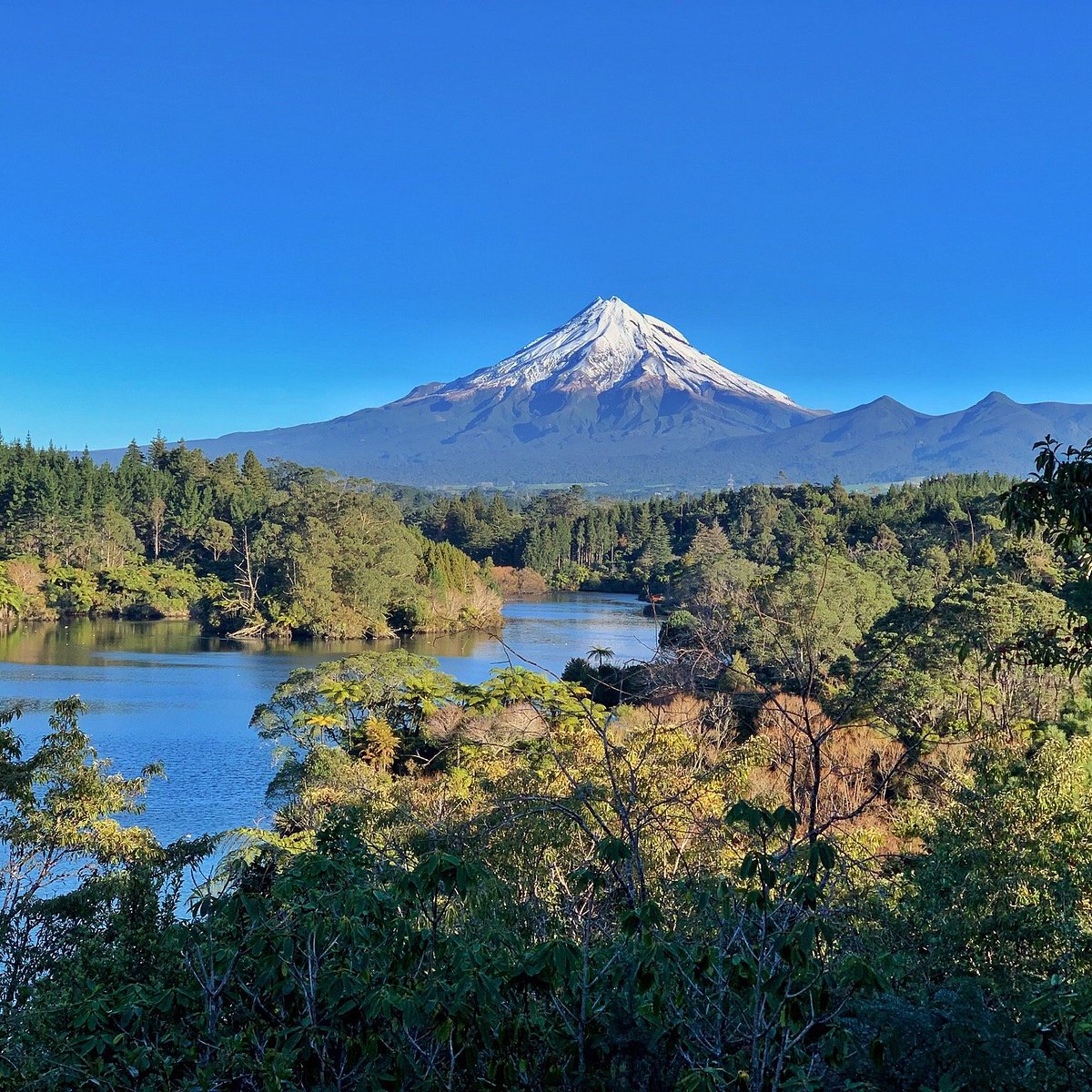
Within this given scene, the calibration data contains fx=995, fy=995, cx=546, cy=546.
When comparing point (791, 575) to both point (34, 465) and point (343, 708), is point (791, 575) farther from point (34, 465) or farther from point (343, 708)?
point (34, 465)

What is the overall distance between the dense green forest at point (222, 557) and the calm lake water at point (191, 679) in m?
1.38

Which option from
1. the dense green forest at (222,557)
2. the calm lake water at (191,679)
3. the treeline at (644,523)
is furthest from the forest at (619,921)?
the treeline at (644,523)

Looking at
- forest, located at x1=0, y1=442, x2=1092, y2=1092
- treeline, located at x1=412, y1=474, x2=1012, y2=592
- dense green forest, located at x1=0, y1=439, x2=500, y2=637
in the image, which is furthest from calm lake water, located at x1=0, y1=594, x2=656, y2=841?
treeline, located at x1=412, y1=474, x2=1012, y2=592

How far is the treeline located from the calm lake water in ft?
28.5

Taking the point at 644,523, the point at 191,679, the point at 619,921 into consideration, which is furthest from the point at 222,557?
the point at 619,921

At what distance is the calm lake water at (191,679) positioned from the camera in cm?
1502

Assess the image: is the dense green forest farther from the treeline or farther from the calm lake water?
the treeline

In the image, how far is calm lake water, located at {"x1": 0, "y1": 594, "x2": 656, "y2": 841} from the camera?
A: 15.0 metres

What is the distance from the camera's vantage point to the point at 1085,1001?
8.65 ft

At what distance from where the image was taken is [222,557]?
1713 inches

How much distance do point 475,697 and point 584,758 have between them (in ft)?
19.2

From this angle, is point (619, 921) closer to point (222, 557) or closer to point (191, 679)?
point (191, 679)

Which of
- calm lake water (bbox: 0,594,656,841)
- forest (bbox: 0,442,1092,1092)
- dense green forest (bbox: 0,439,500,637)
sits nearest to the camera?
forest (bbox: 0,442,1092,1092)

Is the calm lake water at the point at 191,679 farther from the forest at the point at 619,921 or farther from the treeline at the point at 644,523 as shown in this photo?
the treeline at the point at 644,523
